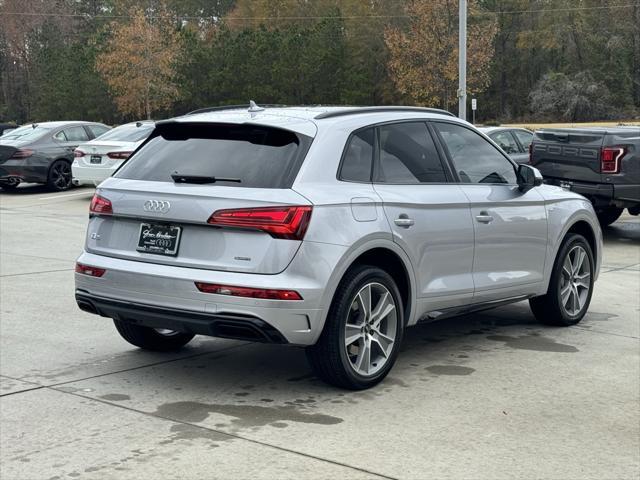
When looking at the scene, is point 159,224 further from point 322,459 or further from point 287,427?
point 322,459

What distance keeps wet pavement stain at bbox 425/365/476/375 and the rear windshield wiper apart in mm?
1927

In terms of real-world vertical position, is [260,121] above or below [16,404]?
above

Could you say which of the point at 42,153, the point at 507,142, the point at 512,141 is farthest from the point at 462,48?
the point at 42,153

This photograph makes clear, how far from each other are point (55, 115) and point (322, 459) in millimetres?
73892

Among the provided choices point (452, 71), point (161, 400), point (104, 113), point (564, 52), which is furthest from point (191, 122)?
point (564, 52)

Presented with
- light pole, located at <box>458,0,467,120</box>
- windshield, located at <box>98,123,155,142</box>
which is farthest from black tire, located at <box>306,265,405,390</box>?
light pole, located at <box>458,0,467,120</box>

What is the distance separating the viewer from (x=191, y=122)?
20.6 feet

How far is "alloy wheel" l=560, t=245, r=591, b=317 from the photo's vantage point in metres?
8.16

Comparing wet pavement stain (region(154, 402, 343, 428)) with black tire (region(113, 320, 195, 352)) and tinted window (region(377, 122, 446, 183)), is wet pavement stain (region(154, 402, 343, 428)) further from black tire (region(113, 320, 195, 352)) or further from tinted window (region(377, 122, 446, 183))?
tinted window (region(377, 122, 446, 183))

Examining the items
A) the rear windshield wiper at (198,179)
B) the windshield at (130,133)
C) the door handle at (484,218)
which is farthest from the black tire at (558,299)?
the windshield at (130,133)

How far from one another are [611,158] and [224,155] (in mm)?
8696

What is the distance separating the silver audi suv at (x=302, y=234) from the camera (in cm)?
562

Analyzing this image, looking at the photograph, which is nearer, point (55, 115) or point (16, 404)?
point (16, 404)

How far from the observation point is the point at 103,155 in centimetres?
1988
